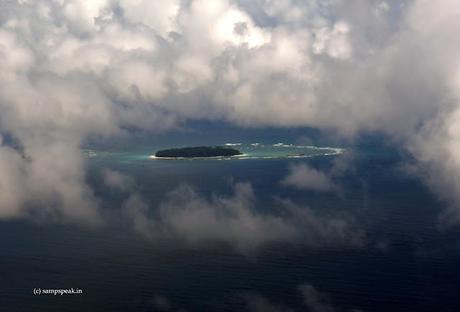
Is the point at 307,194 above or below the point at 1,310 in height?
above

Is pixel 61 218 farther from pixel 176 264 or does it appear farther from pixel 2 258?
pixel 176 264

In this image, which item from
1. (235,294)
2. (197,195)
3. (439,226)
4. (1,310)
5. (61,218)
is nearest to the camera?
(1,310)

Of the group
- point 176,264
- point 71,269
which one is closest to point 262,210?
point 176,264

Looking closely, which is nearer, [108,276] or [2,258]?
[108,276]

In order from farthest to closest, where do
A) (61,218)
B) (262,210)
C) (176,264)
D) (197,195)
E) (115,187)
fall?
1. (115,187)
2. (197,195)
3. (262,210)
4. (61,218)
5. (176,264)

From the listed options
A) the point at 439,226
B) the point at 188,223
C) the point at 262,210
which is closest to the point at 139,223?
the point at 188,223

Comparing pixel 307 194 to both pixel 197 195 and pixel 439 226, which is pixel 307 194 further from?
pixel 439 226
